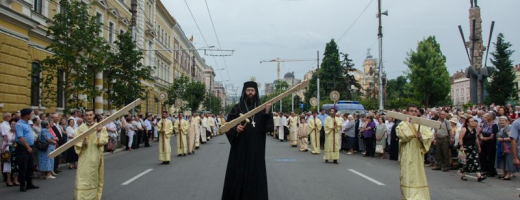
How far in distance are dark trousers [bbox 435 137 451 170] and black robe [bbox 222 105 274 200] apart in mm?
8548

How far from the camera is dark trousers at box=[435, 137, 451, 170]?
41.1ft

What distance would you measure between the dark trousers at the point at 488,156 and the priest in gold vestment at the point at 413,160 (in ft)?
16.8

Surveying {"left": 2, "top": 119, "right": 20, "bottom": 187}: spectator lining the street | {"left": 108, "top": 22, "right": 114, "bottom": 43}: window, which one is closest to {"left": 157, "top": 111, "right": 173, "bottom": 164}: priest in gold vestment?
{"left": 2, "top": 119, "right": 20, "bottom": 187}: spectator lining the street

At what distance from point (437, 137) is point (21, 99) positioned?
16171 mm

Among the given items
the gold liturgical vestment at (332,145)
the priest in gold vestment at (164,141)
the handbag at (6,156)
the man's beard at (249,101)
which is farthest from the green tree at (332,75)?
the man's beard at (249,101)

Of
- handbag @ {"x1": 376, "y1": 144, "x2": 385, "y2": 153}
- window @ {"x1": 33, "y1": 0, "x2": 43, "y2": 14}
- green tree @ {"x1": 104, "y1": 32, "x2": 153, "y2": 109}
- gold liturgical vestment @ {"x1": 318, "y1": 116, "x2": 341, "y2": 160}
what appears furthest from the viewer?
green tree @ {"x1": 104, "y1": 32, "x2": 153, "y2": 109}

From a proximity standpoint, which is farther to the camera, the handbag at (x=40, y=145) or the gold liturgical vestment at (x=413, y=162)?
the handbag at (x=40, y=145)

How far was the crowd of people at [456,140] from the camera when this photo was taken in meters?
10.6

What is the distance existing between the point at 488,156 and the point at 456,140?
1022 mm

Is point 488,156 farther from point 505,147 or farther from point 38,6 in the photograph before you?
point 38,6

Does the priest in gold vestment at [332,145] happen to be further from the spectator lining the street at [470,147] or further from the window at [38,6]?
the window at [38,6]

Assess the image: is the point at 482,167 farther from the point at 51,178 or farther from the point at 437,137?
the point at 51,178

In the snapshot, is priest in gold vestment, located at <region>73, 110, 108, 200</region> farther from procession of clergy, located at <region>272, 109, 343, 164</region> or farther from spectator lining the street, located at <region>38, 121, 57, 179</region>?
procession of clergy, located at <region>272, 109, 343, 164</region>

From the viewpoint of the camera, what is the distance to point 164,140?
14.2m
